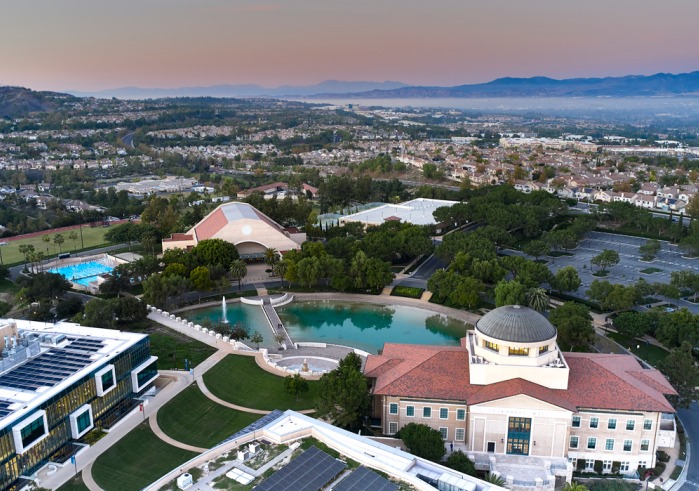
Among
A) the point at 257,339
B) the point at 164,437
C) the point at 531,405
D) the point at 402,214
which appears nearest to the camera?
the point at 531,405

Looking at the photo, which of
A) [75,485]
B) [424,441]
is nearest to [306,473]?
[424,441]

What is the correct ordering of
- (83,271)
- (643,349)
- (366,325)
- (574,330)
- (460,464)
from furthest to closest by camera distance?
(83,271), (366,325), (643,349), (574,330), (460,464)

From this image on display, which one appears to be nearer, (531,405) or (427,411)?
(531,405)

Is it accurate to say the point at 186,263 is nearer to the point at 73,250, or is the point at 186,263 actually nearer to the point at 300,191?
the point at 73,250

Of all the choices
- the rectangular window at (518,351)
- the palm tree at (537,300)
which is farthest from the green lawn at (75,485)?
the palm tree at (537,300)

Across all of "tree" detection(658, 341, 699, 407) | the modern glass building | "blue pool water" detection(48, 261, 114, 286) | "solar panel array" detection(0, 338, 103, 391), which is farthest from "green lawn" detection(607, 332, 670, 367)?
"blue pool water" detection(48, 261, 114, 286)

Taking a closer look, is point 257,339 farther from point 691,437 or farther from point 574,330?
point 691,437

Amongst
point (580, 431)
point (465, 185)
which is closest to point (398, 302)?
point (580, 431)
